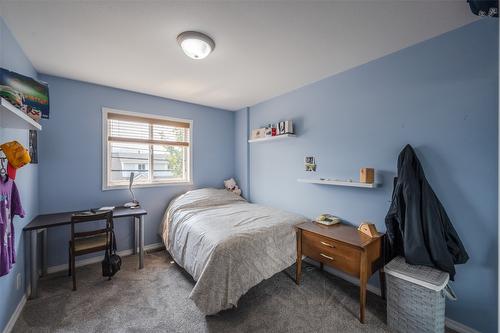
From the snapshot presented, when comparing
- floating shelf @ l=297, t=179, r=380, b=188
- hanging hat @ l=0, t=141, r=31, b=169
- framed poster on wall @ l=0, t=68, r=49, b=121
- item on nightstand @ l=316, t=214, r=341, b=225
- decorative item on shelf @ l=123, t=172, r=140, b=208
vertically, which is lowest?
item on nightstand @ l=316, t=214, r=341, b=225

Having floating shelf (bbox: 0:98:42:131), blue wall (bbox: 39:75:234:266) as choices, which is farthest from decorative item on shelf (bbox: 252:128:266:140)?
floating shelf (bbox: 0:98:42:131)

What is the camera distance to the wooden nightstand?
6.18 feet

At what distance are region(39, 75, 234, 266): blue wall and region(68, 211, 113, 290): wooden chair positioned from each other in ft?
1.93

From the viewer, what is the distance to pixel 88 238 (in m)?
2.56

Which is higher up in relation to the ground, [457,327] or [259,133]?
[259,133]

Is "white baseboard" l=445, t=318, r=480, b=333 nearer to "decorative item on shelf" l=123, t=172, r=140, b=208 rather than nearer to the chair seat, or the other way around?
the chair seat

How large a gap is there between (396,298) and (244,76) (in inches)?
109

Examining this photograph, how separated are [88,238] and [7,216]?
1.08 m

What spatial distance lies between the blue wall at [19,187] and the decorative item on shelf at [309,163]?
3054mm

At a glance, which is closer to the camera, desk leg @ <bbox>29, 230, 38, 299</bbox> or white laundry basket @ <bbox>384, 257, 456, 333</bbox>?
white laundry basket @ <bbox>384, 257, 456, 333</bbox>

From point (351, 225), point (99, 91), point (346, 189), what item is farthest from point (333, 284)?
point (99, 91)

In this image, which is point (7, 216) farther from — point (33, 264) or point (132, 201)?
point (132, 201)

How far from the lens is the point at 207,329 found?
1800 millimetres

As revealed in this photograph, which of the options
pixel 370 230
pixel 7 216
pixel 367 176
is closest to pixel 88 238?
pixel 7 216
